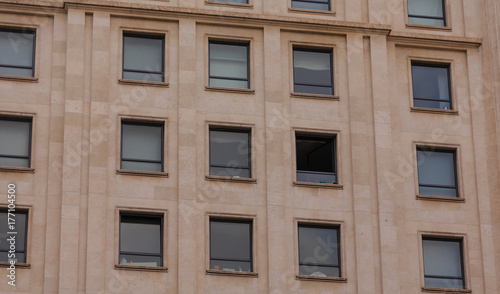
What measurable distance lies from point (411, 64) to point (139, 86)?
11304 millimetres

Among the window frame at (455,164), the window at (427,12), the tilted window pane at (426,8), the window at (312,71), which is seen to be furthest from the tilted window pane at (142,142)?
the tilted window pane at (426,8)

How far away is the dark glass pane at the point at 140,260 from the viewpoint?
48562mm

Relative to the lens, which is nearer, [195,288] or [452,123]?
[195,288]

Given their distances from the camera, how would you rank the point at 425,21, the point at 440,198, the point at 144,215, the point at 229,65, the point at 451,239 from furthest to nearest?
the point at 425,21, the point at 229,65, the point at 440,198, the point at 451,239, the point at 144,215

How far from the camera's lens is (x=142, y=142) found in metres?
50.7

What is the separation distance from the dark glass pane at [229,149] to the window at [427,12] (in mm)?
9275

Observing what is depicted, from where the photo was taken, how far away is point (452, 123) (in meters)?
53.1

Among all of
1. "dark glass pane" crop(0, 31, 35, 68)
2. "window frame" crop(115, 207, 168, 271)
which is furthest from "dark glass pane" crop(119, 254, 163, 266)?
"dark glass pane" crop(0, 31, 35, 68)

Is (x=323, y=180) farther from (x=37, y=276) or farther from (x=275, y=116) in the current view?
(x=37, y=276)

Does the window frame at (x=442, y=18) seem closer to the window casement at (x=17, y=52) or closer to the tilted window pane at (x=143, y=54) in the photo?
the tilted window pane at (x=143, y=54)

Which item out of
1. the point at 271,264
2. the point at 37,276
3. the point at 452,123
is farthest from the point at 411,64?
the point at 37,276

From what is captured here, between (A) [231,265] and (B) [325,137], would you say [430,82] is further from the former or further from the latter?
(A) [231,265]

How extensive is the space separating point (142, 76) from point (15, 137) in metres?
5.47

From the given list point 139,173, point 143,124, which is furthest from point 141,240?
point 143,124
